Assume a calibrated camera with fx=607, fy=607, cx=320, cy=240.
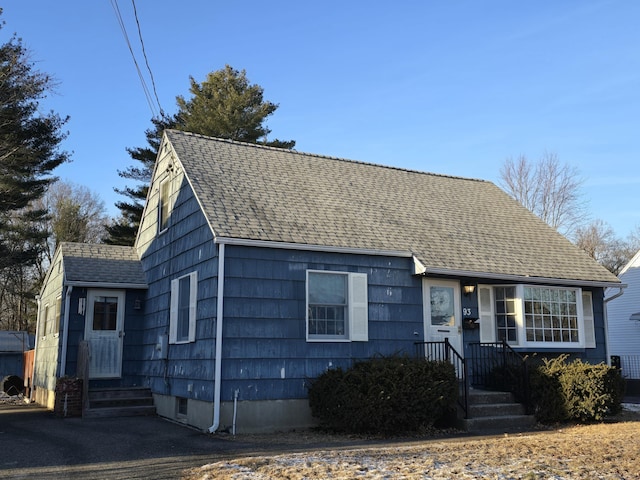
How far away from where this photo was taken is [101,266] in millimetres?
14523

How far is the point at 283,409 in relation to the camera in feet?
33.9

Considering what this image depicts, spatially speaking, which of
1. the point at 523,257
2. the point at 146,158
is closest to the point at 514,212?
the point at 523,257

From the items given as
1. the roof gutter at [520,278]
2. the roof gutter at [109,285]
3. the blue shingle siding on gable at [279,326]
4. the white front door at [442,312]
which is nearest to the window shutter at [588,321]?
the roof gutter at [520,278]

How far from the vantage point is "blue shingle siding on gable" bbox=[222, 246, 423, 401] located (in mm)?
10203

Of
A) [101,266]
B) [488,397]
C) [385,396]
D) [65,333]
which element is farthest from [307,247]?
[65,333]

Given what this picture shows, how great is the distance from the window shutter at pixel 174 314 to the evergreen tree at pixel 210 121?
772 inches

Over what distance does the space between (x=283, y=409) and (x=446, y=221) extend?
614 cm

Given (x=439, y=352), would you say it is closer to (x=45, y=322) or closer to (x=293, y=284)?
(x=293, y=284)

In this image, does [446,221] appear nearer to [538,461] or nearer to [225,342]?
[225,342]

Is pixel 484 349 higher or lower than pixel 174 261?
lower

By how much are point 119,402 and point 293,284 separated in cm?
481

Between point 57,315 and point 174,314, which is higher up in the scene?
point 57,315

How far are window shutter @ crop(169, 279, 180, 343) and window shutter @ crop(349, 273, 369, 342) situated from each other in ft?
11.8

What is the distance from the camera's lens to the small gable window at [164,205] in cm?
1372
